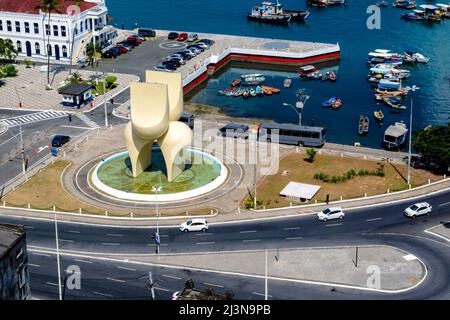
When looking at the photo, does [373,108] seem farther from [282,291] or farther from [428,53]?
[282,291]

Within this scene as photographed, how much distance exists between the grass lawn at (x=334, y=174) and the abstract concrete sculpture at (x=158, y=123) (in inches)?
492

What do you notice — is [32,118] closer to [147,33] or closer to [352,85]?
[147,33]

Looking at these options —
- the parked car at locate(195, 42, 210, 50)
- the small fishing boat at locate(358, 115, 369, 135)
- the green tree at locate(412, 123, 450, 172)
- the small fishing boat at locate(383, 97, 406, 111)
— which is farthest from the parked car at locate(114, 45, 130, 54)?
the green tree at locate(412, 123, 450, 172)

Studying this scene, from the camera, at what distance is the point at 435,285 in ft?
236

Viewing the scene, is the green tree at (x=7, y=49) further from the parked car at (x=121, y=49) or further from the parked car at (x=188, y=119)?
the parked car at (x=188, y=119)

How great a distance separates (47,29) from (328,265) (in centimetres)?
9944

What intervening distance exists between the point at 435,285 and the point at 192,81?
285 feet

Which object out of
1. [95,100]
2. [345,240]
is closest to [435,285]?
[345,240]

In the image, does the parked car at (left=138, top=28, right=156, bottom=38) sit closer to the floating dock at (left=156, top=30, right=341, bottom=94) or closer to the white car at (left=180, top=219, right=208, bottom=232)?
the floating dock at (left=156, top=30, right=341, bottom=94)

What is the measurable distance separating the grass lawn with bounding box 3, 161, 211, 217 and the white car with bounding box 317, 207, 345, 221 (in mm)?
14058

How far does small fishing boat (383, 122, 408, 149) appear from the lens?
4532 inches

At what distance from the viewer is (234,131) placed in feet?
380

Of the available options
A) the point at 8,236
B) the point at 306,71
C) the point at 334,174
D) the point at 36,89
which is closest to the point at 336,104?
the point at 306,71

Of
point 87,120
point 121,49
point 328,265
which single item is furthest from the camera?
point 121,49
